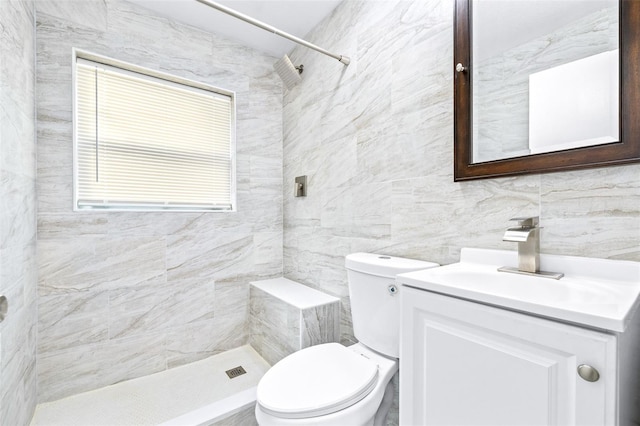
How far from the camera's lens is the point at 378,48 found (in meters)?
1.51

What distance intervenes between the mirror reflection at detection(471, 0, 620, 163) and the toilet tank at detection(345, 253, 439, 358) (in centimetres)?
53

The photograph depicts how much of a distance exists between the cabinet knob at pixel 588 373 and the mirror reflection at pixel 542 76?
25.6 inches

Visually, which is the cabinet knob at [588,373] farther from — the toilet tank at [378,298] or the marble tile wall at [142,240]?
the marble tile wall at [142,240]

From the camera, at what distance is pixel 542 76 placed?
97cm

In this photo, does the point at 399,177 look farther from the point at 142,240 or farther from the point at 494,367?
the point at 142,240

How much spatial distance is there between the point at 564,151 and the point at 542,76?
273 mm

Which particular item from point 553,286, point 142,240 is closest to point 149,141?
point 142,240

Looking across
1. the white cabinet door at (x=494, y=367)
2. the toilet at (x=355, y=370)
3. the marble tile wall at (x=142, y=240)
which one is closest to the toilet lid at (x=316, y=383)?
the toilet at (x=355, y=370)

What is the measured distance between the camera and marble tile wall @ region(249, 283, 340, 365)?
1598mm

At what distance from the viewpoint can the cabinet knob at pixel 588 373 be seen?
54cm

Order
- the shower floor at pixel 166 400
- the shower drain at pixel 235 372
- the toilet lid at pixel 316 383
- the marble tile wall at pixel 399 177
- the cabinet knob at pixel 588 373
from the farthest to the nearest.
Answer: the shower drain at pixel 235 372 < the shower floor at pixel 166 400 < the toilet lid at pixel 316 383 < the marble tile wall at pixel 399 177 < the cabinet knob at pixel 588 373

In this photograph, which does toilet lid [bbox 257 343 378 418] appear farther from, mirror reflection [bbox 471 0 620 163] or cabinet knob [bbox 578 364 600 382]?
mirror reflection [bbox 471 0 620 163]

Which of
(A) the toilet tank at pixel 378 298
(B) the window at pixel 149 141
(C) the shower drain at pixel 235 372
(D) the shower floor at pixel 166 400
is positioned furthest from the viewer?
(C) the shower drain at pixel 235 372

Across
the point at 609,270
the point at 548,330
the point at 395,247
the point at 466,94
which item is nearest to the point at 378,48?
the point at 466,94
